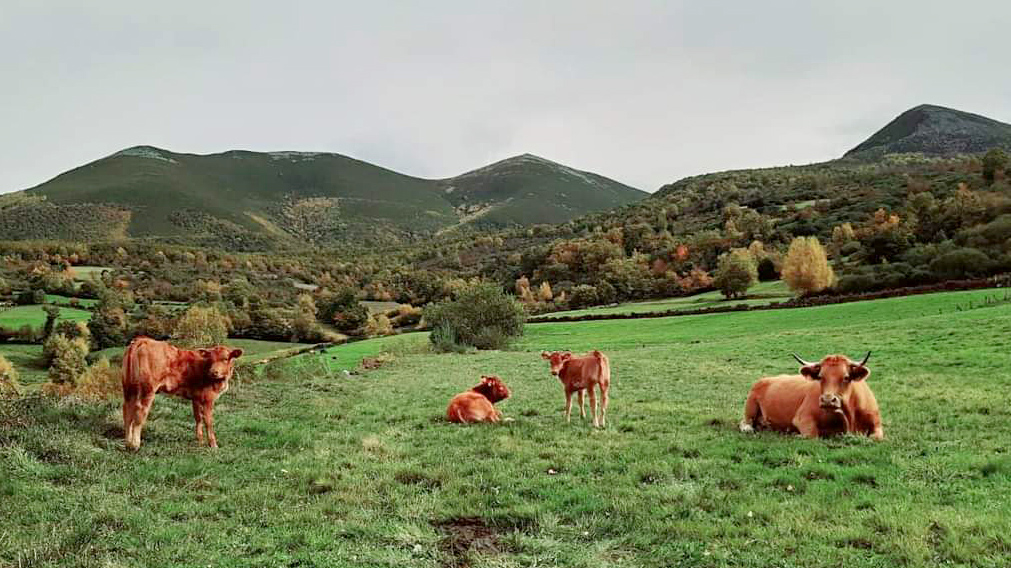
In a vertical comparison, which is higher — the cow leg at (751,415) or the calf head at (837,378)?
the calf head at (837,378)

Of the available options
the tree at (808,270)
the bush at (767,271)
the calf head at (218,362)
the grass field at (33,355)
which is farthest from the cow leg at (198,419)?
the bush at (767,271)

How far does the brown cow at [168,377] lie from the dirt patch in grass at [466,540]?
224 inches

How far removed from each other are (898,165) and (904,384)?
18630 cm

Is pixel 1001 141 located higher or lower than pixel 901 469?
higher

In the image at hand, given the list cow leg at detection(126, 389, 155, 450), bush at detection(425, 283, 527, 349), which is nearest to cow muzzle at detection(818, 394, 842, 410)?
cow leg at detection(126, 389, 155, 450)

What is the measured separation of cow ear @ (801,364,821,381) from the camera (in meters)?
9.79

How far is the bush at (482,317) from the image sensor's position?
55.4 m

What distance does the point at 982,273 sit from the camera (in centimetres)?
5478

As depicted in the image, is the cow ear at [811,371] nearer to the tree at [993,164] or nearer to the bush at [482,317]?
the bush at [482,317]

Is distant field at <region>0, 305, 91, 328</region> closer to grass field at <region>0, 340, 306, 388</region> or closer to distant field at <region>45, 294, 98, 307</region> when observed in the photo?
distant field at <region>45, 294, 98, 307</region>

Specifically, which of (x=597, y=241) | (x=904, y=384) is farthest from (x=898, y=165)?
(x=904, y=384)

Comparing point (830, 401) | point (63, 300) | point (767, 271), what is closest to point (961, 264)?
point (767, 271)

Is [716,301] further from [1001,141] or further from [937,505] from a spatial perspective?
[1001,141]

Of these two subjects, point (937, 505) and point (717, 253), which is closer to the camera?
point (937, 505)
